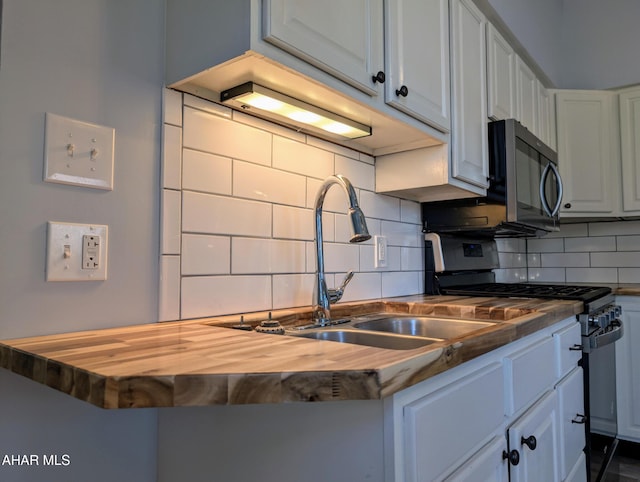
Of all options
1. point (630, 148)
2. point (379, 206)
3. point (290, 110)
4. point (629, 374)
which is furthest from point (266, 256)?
point (630, 148)

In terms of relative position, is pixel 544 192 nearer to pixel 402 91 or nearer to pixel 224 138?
pixel 402 91

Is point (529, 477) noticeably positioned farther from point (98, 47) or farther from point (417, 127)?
point (98, 47)

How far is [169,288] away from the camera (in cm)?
103

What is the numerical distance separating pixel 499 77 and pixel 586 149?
42.7 inches

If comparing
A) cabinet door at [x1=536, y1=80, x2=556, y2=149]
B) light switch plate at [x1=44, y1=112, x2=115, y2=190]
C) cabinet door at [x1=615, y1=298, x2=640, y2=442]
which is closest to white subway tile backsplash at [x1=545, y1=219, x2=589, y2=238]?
cabinet door at [x1=536, y1=80, x2=556, y2=149]

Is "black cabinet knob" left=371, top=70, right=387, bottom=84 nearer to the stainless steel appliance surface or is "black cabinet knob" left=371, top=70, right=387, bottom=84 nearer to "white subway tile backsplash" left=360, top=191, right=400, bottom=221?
"white subway tile backsplash" left=360, top=191, right=400, bottom=221

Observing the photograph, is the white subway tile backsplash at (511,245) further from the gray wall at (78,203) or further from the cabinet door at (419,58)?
the gray wall at (78,203)

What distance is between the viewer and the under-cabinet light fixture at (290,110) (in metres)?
1.07

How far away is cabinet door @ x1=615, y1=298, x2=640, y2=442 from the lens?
2.28m

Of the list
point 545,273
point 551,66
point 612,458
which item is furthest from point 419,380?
point 551,66

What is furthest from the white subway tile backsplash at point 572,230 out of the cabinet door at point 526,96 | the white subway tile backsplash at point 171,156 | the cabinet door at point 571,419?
the white subway tile backsplash at point 171,156

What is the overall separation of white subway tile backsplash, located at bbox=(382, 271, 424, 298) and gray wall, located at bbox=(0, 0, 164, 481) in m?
0.97

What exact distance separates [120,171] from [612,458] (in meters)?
2.47

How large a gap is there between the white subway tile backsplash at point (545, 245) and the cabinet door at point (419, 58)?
197 cm
